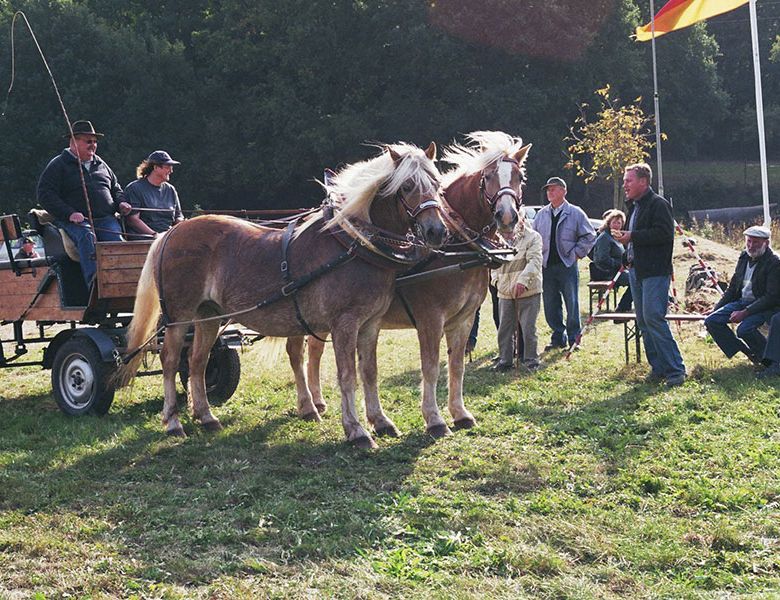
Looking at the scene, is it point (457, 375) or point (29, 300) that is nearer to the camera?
point (457, 375)

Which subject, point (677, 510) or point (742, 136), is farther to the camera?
point (742, 136)

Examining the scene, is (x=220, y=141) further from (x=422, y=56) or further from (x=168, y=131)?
(x=422, y=56)

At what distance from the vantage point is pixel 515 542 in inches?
185

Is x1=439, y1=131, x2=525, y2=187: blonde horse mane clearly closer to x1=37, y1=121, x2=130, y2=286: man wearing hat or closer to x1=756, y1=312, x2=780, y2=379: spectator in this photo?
x1=37, y1=121, x2=130, y2=286: man wearing hat

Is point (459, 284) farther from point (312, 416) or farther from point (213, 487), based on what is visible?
point (213, 487)

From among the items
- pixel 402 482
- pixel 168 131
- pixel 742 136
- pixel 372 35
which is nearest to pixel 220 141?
pixel 168 131

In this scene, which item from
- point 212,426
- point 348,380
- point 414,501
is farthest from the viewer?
point 212,426

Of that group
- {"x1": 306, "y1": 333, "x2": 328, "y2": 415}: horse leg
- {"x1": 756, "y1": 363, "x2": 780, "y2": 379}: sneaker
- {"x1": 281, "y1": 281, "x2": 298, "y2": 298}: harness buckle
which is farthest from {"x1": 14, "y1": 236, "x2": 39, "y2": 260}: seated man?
{"x1": 756, "y1": 363, "x2": 780, "y2": 379}: sneaker

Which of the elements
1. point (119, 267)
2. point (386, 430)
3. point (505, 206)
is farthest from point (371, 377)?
point (119, 267)

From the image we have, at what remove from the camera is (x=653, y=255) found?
867 cm

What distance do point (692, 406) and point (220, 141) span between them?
106ft

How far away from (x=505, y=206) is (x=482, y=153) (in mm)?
609

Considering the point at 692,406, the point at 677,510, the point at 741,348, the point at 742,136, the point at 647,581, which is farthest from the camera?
the point at 742,136

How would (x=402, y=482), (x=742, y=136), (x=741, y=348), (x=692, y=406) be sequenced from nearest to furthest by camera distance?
1. (x=402, y=482)
2. (x=692, y=406)
3. (x=741, y=348)
4. (x=742, y=136)
